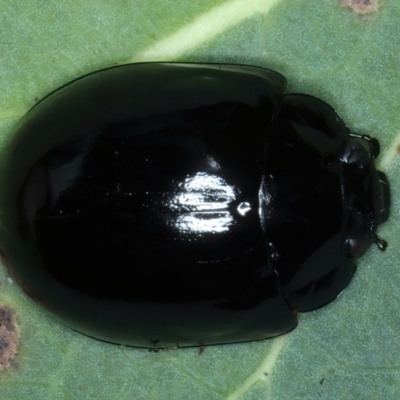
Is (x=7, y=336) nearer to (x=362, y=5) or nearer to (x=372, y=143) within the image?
(x=372, y=143)

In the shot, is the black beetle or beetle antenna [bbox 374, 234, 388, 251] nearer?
the black beetle

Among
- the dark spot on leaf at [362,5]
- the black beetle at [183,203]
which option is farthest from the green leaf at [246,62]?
the black beetle at [183,203]

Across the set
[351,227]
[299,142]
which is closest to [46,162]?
[299,142]

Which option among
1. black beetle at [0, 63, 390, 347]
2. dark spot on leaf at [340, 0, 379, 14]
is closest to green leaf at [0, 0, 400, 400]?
dark spot on leaf at [340, 0, 379, 14]

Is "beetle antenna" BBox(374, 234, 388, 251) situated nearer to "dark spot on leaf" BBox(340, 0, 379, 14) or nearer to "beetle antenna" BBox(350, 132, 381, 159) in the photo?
"beetle antenna" BBox(350, 132, 381, 159)

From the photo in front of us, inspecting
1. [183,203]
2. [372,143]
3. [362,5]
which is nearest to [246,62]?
[362,5]

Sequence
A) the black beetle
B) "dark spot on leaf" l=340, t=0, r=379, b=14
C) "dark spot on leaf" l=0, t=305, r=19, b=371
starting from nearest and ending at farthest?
1. the black beetle
2. "dark spot on leaf" l=340, t=0, r=379, b=14
3. "dark spot on leaf" l=0, t=305, r=19, b=371
